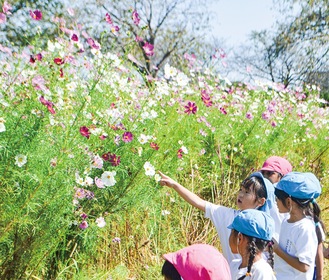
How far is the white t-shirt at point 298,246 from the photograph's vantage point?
278 centimetres

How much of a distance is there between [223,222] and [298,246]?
417 millimetres

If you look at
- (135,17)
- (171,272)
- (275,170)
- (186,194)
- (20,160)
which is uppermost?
(135,17)

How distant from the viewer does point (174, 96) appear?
4.42 m

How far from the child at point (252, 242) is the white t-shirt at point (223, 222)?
62 cm

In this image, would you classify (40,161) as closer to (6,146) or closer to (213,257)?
(6,146)

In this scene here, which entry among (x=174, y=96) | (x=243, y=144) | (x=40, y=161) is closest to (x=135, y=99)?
(x=174, y=96)

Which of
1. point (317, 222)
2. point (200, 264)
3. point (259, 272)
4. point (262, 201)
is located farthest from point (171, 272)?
point (317, 222)

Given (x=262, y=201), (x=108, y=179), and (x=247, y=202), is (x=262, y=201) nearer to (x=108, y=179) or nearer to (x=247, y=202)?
(x=247, y=202)

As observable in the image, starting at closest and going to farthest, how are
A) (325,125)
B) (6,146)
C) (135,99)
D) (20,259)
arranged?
(6,146) → (20,259) → (135,99) → (325,125)

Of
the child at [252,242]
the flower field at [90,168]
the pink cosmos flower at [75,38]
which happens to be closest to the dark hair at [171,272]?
the child at [252,242]

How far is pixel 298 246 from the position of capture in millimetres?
2807

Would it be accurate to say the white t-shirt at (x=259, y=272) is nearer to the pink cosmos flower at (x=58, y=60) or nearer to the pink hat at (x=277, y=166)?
the pink cosmos flower at (x=58, y=60)

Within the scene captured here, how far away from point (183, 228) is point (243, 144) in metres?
1.34

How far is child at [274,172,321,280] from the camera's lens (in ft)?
9.14
